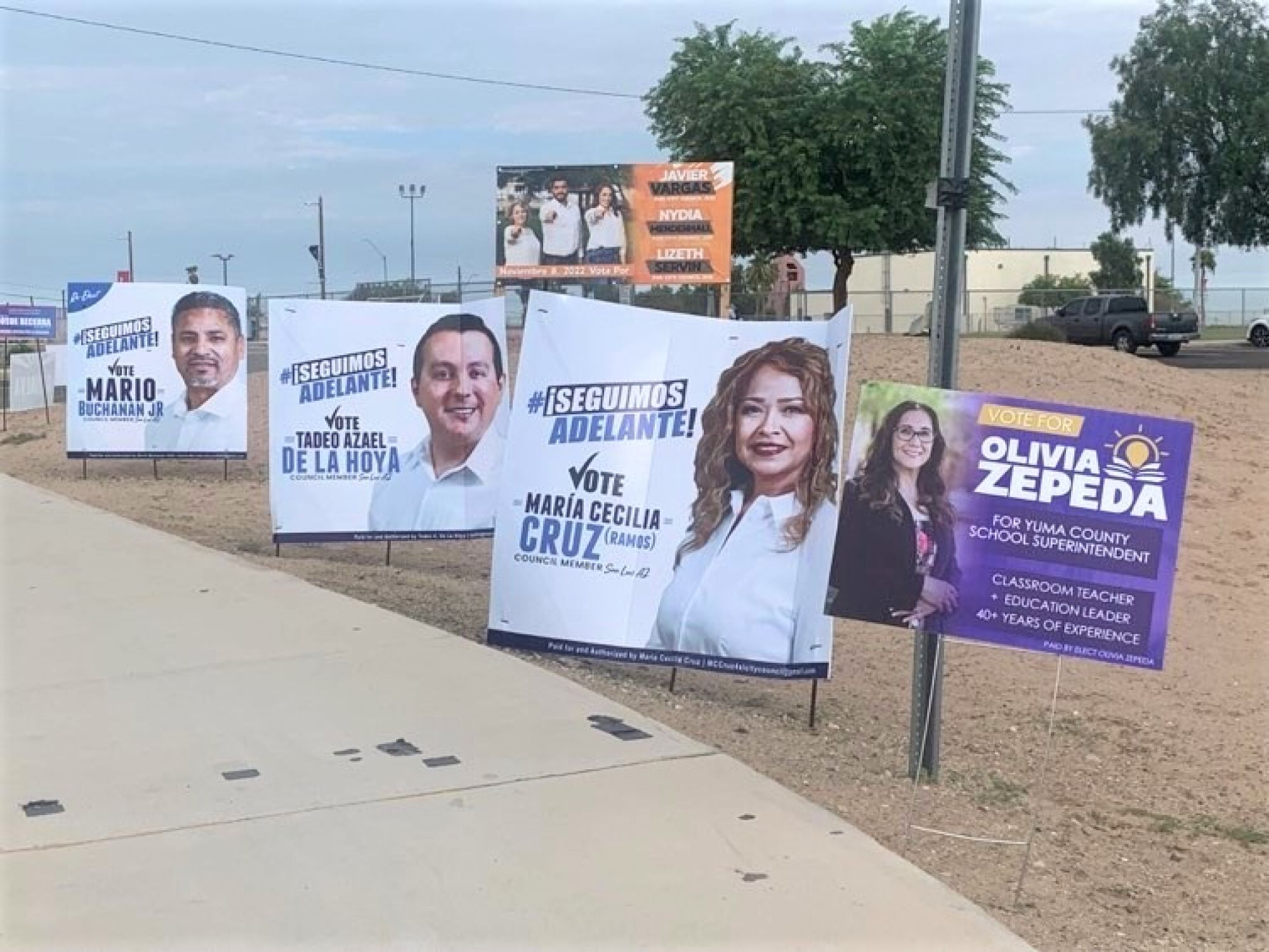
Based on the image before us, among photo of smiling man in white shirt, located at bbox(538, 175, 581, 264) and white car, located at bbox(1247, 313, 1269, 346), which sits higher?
photo of smiling man in white shirt, located at bbox(538, 175, 581, 264)

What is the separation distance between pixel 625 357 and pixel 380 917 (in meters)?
3.44

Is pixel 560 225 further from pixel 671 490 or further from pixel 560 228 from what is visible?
pixel 671 490

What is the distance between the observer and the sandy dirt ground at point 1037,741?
4.86 m

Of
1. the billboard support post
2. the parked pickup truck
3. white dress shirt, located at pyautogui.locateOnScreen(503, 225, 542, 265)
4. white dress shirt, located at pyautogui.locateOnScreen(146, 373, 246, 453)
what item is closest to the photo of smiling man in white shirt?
white dress shirt, located at pyautogui.locateOnScreen(503, 225, 542, 265)

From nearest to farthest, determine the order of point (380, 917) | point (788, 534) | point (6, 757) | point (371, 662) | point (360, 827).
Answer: point (380, 917)
point (360, 827)
point (6, 757)
point (788, 534)
point (371, 662)

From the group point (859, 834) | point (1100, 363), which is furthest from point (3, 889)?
point (1100, 363)

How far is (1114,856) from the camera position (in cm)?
531

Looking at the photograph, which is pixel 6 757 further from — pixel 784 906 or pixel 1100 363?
pixel 1100 363

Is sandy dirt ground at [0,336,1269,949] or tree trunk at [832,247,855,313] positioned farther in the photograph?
tree trunk at [832,247,855,313]

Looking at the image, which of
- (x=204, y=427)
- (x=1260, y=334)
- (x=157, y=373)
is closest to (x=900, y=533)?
(x=204, y=427)

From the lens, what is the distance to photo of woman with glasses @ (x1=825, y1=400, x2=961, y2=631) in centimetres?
544

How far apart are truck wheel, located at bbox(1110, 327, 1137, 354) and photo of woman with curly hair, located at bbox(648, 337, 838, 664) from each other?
36.2 m

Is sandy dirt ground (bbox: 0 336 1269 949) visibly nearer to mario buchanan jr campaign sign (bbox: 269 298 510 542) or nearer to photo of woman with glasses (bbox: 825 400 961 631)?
mario buchanan jr campaign sign (bbox: 269 298 510 542)

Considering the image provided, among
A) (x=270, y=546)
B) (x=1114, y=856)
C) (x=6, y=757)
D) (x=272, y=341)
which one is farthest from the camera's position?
(x=270, y=546)
